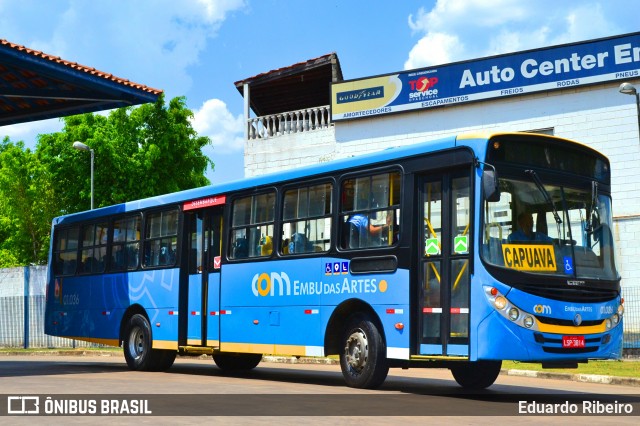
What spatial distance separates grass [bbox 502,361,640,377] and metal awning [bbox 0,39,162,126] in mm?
10841

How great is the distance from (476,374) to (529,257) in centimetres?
316

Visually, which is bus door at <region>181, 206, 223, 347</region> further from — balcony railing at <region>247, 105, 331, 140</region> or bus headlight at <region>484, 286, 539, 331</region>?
balcony railing at <region>247, 105, 331, 140</region>

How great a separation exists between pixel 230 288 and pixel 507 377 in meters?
6.12

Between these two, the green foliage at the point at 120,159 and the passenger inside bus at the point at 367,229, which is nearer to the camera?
the passenger inside bus at the point at 367,229

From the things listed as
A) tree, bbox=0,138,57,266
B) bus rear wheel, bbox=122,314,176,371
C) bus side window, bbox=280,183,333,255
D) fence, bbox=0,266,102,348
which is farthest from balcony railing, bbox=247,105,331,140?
tree, bbox=0,138,57,266

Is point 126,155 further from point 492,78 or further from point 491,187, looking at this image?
point 491,187

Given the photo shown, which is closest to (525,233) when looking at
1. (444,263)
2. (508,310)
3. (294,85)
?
(508,310)

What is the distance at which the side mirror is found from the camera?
38.2 ft

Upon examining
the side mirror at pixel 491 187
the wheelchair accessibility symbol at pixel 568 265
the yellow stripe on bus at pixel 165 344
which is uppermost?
the side mirror at pixel 491 187

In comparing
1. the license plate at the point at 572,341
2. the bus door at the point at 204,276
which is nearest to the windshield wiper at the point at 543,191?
the license plate at the point at 572,341

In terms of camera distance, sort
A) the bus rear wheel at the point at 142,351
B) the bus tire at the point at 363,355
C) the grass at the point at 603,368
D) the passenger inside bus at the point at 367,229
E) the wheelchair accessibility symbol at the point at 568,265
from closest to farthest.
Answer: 1. the wheelchair accessibility symbol at the point at 568,265
2. the bus tire at the point at 363,355
3. the passenger inside bus at the point at 367,229
4. the grass at the point at 603,368
5. the bus rear wheel at the point at 142,351

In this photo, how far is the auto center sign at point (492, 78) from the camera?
1096 inches

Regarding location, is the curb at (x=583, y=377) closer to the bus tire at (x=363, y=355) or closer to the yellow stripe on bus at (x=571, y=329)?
the yellow stripe on bus at (x=571, y=329)

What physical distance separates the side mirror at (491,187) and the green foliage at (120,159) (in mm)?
44639
